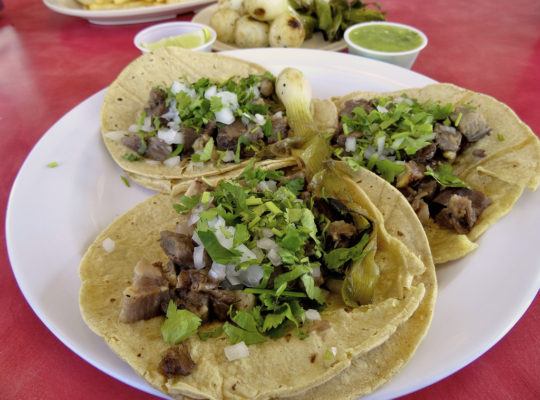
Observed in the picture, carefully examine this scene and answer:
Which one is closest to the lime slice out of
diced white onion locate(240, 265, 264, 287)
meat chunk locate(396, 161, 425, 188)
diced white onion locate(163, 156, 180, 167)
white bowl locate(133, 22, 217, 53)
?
white bowl locate(133, 22, 217, 53)

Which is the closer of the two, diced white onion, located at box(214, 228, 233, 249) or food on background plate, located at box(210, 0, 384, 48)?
diced white onion, located at box(214, 228, 233, 249)

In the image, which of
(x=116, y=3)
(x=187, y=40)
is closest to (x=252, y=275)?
(x=187, y=40)

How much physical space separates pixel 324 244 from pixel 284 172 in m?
0.72

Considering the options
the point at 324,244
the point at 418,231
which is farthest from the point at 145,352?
the point at 418,231

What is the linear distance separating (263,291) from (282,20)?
2.77m

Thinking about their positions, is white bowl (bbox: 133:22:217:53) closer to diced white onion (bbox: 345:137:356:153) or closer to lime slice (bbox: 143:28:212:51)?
lime slice (bbox: 143:28:212:51)

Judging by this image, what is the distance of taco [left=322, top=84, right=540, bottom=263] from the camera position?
2.34 m

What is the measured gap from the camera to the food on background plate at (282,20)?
12.8 ft

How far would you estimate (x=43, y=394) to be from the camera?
1.93 metres

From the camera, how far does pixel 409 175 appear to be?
248 centimetres

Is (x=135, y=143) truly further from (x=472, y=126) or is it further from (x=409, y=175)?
(x=472, y=126)

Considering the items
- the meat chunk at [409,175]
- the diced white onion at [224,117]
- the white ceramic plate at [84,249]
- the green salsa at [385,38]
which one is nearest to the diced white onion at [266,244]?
the white ceramic plate at [84,249]

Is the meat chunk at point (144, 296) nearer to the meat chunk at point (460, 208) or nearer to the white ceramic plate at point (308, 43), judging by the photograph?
the meat chunk at point (460, 208)

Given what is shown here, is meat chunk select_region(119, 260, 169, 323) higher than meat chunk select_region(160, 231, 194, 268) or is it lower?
lower
